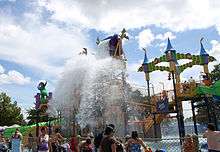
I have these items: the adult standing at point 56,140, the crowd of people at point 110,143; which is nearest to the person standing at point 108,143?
the crowd of people at point 110,143

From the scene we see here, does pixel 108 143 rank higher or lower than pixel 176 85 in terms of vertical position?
lower

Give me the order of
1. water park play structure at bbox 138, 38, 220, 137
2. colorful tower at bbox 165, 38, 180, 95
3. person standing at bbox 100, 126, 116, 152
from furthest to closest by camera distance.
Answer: colorful tower at bbox 165, 38, 180, 95 → water park play structure at bbox 138, 38, 220, 137 → person standing at bbox 100, 126, 116, 152

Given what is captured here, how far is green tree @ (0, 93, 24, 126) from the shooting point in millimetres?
51906

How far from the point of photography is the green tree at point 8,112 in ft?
170

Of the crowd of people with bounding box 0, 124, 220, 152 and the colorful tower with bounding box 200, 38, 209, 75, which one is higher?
the colorful tower with bounding box 200, 38, 209, 75

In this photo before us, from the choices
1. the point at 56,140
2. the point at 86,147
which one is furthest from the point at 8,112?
the point at 86,147

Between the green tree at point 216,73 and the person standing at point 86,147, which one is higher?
the green tree at point 216,73

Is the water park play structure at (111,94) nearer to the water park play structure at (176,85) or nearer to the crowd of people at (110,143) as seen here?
the water park play structure at (176,85)

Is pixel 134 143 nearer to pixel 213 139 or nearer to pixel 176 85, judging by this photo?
pixel 213 139

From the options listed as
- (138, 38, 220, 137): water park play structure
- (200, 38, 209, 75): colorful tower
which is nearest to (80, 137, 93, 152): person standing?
(138, 38, 220, 137): water park play structure

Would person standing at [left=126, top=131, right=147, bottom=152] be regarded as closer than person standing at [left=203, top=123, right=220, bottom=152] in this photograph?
No

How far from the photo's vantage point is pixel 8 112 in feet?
171

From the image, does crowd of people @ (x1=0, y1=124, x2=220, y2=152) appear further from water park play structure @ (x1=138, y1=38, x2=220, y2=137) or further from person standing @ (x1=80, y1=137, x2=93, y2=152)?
water park play structure @ (x1=138, y1=38, x2=220, y2=137)

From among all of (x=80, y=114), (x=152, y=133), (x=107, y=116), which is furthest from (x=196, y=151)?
(x=152, y=133)
